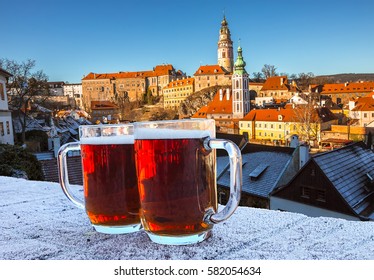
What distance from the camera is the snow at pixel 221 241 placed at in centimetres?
71

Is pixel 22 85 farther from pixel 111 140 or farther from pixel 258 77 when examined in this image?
pixel 258 77

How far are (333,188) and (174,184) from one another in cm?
A: 688

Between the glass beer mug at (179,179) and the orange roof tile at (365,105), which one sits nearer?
the glass beer mug at (179,179)

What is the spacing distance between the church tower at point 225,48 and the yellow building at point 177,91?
7090 mm

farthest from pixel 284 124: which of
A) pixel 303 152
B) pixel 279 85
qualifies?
pixel 279 85

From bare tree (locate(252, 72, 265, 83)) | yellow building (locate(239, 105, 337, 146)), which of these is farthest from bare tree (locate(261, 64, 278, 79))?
yellow building (locate(239, 105, 337, 146))

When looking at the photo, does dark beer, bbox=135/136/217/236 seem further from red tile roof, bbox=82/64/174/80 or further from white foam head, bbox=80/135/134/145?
red tile roof, bbox=82/64/174/80

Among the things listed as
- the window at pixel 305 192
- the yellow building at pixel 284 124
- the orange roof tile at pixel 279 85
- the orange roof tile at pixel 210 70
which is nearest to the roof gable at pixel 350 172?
the window at pixel 305 192

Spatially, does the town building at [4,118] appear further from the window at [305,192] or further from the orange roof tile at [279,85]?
the orange roof tile at [279,85]

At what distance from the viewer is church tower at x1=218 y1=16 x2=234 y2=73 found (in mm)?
62281

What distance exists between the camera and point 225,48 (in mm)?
62781

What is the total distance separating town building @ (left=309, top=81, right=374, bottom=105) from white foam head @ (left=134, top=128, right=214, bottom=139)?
165 ft

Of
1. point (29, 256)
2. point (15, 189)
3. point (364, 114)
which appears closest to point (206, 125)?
point (29, 256)
